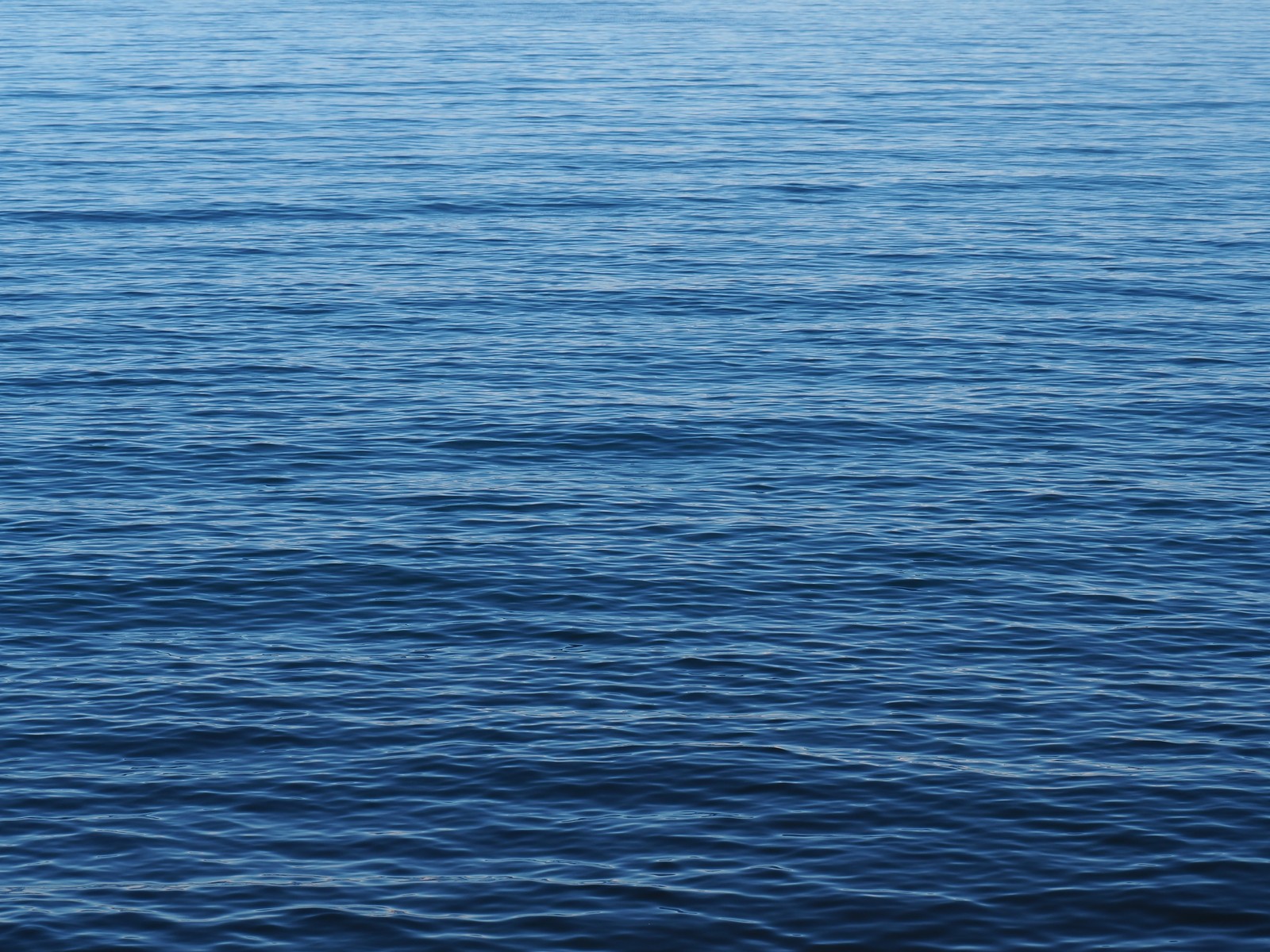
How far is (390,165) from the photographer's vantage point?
114 m

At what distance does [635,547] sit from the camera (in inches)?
2242

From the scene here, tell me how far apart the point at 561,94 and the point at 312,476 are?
82.3m

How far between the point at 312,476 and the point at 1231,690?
29.2 metres

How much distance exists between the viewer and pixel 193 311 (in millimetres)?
81938

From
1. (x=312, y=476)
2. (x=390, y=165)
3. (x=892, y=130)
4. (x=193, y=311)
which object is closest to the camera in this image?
(x=312, y=476)

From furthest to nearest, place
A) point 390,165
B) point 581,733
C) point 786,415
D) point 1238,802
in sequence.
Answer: point 390,165
point 786,415
point 581,733
point 1238,802

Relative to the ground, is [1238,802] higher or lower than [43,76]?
lower

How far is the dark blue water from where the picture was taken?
39594 mm

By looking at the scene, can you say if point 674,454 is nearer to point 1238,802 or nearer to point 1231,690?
point 1231,690

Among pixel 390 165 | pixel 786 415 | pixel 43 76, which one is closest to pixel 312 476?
pixel 786 415

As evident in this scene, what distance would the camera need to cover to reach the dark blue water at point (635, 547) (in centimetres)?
3959

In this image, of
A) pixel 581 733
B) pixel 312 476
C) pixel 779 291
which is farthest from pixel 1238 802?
pixel 779 291

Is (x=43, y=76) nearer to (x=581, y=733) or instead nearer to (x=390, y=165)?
(x=390, y=165)

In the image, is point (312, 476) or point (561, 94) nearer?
point (312, 476)
